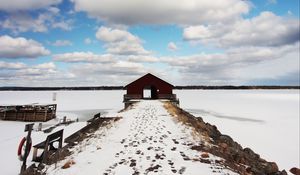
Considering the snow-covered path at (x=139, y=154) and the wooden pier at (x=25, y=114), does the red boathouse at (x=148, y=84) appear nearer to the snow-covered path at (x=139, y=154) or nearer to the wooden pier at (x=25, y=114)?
the wooden pier at (x=25, y=114)

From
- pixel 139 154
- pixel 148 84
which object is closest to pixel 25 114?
pixel 148 84

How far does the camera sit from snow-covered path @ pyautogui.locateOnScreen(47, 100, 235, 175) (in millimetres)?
7641

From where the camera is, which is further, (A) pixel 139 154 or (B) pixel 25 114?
(B) pixel 25 114

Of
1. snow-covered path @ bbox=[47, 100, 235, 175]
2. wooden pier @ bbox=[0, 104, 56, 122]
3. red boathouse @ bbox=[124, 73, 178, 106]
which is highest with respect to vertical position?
red boathouse @ bbox=[124, 73, 178, 106]

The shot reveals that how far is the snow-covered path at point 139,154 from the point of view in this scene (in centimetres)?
764

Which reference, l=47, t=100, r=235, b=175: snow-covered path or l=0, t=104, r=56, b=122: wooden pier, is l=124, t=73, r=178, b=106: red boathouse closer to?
l=0, t=104, r=56, b=122: wooden pier

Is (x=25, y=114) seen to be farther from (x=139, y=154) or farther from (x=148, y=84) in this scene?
(x=139, y=154)

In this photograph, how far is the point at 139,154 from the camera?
905cm

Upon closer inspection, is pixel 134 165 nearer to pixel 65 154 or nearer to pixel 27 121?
pixel 65 154

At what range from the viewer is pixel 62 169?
318 inches

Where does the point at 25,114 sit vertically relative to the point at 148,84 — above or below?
below

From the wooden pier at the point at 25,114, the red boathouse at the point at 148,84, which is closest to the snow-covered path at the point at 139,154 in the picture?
the wooden pier at the point at 25,114

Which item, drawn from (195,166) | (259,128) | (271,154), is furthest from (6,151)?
(259,128)

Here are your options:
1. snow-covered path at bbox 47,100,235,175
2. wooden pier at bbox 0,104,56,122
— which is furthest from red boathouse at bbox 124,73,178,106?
snow-covered path at bbox 47,100,235,175
